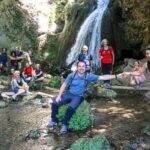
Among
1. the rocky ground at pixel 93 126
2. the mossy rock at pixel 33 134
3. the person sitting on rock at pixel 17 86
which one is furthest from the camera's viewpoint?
the person sitting on rock at pixel 17 86

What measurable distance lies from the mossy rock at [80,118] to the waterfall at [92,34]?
9.31m

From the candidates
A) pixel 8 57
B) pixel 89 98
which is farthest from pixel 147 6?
pixel 8 57

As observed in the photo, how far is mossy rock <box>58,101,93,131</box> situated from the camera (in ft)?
29.5

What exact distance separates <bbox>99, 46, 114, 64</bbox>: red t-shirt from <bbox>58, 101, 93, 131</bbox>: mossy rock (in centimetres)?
464

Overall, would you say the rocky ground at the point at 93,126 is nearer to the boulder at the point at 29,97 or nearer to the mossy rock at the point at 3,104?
the mossy rock at the point at 3,104

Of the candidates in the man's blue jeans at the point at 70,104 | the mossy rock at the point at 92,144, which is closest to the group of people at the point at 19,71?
the man's blue jeans at the point at 70,104

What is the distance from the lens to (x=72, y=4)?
22.1 meters

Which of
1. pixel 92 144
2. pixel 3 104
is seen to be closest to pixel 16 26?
pixel 3 104

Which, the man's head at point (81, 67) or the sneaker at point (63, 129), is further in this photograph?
the sneaker at point (63, 129)

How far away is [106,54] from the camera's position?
13625 millimetres

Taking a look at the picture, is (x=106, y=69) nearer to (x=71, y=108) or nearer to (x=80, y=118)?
(x=80, y=118)

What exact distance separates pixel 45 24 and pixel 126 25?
8.01 m

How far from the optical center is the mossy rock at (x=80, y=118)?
29.5 ft

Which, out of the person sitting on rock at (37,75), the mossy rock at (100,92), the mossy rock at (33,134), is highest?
the person sitting on rock at (37,75)
